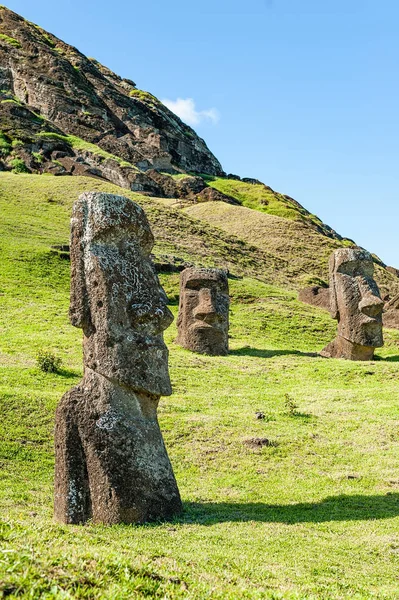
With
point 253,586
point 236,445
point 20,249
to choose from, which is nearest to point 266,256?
point 20,249

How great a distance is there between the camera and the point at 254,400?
1625 centimetres

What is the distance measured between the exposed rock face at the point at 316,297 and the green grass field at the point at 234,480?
899cm

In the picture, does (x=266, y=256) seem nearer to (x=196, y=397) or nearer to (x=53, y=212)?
(x=53, y=212)

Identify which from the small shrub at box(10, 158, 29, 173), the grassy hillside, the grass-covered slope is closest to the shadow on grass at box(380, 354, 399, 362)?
the grassy hillside

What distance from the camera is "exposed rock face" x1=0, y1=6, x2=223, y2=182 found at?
3469 inches

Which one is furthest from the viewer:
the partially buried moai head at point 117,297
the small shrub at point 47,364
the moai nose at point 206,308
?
the moai nose at point 206,308

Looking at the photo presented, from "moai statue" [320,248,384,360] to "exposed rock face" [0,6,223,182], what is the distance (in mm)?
61598

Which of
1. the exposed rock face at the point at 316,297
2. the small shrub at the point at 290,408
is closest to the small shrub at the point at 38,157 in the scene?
the exposed rock face at the point at 316,297

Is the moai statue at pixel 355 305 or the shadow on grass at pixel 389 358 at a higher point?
the moai statue at pixel 355 305

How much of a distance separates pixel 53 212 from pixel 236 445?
118ft

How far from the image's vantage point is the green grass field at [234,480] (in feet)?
16.8

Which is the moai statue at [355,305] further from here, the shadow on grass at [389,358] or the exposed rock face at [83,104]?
the exposed rock face at [83,104]

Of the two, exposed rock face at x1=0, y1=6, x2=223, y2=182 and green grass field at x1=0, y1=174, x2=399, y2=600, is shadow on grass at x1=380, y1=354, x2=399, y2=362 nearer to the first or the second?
Answer: green grass field at x1=0, y1=174, x2=399, y2=600

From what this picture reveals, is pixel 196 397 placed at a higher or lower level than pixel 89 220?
lower
